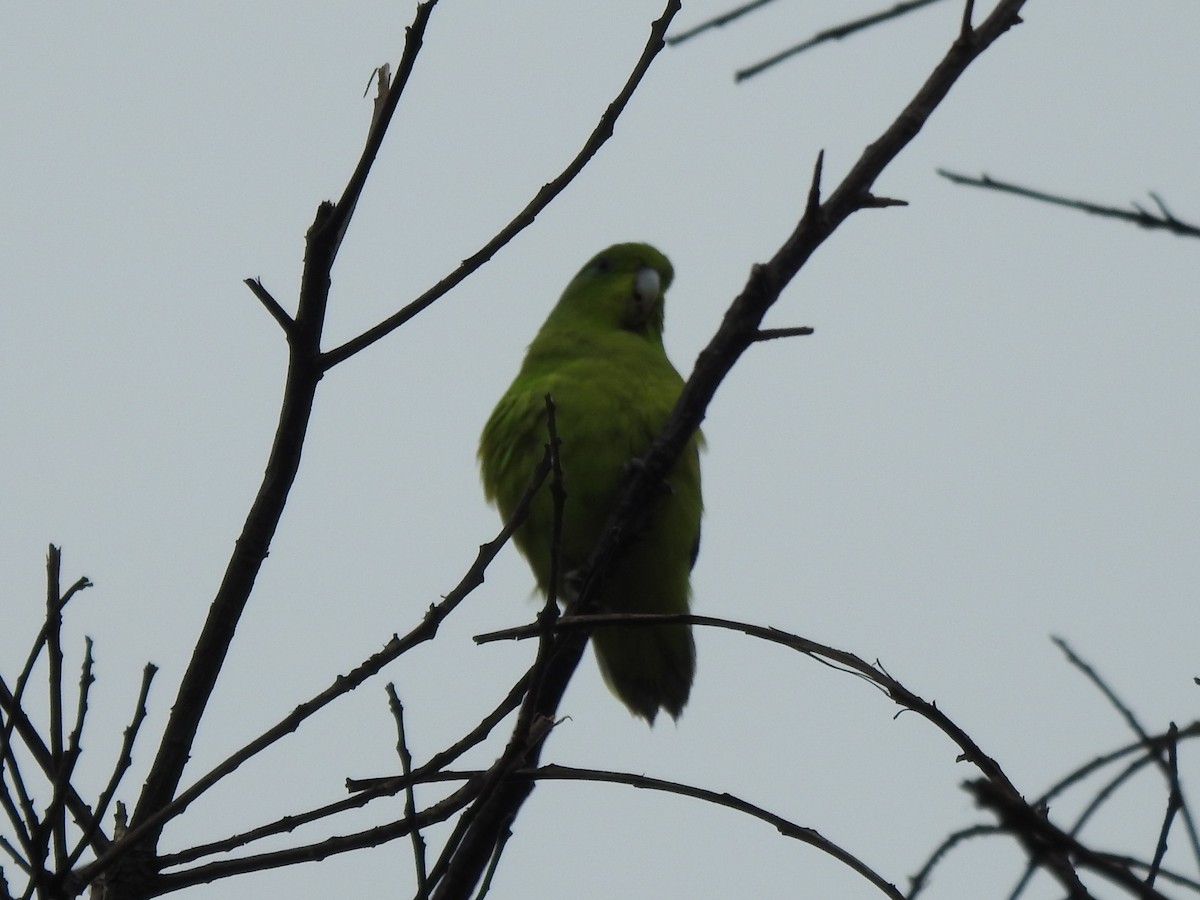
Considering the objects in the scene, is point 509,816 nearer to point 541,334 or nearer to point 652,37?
point 652,37

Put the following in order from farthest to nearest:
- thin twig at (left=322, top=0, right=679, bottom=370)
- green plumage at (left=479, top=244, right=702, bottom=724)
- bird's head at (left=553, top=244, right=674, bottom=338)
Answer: bird's head at (left=553, top=244, right=674, bottom=338), green plumage at (left=479, top=244, right=702, bottom=724), thin twig at (left=322, top=0, right=679, bottom=370)

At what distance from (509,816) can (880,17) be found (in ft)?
4.06

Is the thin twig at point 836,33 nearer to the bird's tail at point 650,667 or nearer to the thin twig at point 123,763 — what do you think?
the thin twig at point 123,763

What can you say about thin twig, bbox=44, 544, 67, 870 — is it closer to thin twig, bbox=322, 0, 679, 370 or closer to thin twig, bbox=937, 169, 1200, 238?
thin twig, bbox=322, 0, 679, 370

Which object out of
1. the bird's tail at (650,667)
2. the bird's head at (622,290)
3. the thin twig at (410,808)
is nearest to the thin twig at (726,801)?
the thin twig at (410,808)

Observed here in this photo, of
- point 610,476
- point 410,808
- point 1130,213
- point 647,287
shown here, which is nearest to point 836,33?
point 1130,213

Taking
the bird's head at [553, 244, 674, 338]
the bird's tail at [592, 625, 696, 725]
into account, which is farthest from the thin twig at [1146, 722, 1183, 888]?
the bird's head at [553, 244, 674, 338]

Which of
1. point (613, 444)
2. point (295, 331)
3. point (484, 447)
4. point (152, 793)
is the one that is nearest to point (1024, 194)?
point (295, 331)

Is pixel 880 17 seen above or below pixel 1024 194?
A: above

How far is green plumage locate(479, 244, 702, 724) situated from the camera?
4.03 metres

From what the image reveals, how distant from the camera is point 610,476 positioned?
13.1 ft

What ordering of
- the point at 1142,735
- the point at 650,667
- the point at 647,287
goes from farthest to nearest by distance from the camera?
1. the point at 647,287
2. the point at 650,667
3. the point at 1142,735

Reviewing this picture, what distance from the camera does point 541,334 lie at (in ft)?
16.2

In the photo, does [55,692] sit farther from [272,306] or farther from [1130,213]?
[1130,213]
